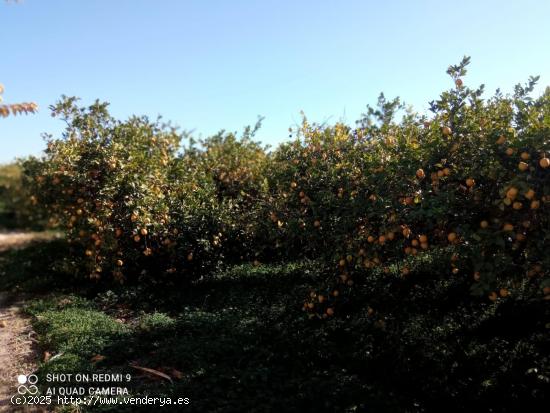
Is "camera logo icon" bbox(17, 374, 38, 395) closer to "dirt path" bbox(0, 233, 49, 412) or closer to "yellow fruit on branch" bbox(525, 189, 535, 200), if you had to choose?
"dirt path" bbox(0, 233, 49, 412)

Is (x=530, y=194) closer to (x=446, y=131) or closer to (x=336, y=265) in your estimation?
(x=446, y=131)

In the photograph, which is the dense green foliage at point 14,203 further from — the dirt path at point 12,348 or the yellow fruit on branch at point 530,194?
the yellow fruit on branch at point 530,194

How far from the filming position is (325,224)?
424 centimetres

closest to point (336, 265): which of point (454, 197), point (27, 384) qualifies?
point (454, 197)

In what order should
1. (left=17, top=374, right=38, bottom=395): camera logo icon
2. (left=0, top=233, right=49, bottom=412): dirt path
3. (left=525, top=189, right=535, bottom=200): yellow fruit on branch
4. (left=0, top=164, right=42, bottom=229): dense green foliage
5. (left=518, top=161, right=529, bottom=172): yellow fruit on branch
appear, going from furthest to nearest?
(left=0, top=164, right=42, bottom=229): dense green foliage < (left=0, top=233, right=49, bottom=412): dirt path < (left=17, top=374, right=38, bottom=395): camera logo icon < (left=518, top=161, right=529, bottom=172): yellow fruit on branch < (left=525, top=189, right=535, bottom=200): yellow fruit on branch

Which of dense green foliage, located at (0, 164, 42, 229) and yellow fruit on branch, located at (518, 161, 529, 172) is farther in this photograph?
dense green foliage, located at (0, 164, 42, 229)

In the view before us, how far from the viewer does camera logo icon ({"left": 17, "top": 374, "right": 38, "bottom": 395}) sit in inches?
141

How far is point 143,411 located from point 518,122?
333cm

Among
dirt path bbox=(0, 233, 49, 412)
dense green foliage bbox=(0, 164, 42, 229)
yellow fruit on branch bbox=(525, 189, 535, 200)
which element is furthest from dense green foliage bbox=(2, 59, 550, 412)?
dense green foliage bbox=(0, 164, 42, 229)

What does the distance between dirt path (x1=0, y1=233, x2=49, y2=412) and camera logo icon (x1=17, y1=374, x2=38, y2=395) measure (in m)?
0.04

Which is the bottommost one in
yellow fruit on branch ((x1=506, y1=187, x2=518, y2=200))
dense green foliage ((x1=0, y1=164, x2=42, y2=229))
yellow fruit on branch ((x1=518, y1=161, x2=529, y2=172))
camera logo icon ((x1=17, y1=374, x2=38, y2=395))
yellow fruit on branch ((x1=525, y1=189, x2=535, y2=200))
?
camera logo icon ((x1=17, y1=374, x2=38, y2=395))

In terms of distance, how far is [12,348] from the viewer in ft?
15.1

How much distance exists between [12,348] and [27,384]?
1064 millimetres

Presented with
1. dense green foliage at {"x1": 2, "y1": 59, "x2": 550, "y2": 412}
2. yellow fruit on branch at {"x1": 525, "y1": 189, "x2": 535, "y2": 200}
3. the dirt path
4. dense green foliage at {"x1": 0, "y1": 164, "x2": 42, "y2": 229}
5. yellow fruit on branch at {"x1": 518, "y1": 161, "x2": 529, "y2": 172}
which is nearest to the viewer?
yellow fruit on branch at {"x1": 525, "y1": 189, "x2": 535, "y2": 200}
